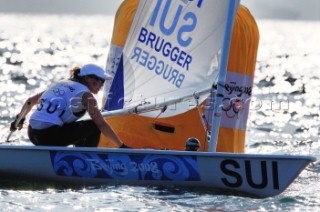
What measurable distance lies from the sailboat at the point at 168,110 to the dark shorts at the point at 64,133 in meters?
0.25

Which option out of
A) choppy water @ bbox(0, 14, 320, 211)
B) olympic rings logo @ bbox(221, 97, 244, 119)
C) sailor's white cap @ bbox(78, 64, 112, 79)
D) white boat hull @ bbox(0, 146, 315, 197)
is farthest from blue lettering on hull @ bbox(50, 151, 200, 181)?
olympic rings logo @ bbox(221, 97, 244, 119)

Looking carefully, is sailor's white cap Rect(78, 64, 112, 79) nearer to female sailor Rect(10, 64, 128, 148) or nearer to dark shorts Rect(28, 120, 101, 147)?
female sailor Rect(10, 64, 128, 148)

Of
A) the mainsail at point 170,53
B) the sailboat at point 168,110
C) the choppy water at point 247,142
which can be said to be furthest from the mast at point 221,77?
the choppy water at point 247,142

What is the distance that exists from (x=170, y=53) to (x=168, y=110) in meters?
0.57

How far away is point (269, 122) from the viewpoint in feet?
47.8

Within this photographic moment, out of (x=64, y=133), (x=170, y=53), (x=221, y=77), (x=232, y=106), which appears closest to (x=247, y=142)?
(x=232, y=106)

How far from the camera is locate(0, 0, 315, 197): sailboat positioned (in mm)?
7848

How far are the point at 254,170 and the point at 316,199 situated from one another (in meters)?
0.71

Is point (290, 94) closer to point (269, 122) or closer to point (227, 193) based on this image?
point (269, 122)

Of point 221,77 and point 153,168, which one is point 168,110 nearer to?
point 221,77

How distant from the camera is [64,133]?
834cm

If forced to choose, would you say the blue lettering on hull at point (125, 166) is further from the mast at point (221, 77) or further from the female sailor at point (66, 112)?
the mast at point (221, 77)

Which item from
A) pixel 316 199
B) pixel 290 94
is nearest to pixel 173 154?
pixel 316 199

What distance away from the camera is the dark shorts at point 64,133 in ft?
27.3
